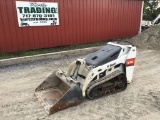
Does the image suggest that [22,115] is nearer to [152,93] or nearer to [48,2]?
[152,93]

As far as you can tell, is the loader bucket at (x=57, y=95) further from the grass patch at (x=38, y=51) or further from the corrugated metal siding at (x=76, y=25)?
the corrugated metal siding at (x=76, y=25)

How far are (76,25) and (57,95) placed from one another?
570 centimetres

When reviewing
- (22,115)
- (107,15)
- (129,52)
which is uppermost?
(107,15)

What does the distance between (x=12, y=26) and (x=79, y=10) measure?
3519 mm

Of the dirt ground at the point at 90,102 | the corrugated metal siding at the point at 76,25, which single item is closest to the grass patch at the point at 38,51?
the corrugated metal siding at the point at 76,25

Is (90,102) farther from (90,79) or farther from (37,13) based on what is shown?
(37,13)

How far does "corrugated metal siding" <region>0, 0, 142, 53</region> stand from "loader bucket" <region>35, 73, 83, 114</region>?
421 centimetres

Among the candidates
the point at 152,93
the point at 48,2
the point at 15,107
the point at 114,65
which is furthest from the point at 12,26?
the point at 152,93

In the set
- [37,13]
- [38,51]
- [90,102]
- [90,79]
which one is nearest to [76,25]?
[37,13]

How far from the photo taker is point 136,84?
5012 millimetres

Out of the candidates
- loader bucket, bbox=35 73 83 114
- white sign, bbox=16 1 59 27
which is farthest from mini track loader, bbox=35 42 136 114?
white sign, bbox=16 1 59 27

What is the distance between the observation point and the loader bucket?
12.0 ft

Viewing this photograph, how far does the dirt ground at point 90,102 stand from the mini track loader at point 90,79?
18cm

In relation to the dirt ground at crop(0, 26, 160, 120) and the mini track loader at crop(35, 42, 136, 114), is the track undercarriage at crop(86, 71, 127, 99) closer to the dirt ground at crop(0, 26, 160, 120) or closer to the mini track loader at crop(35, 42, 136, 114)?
the mini track loader at crop(35, 42, 136, 114)
